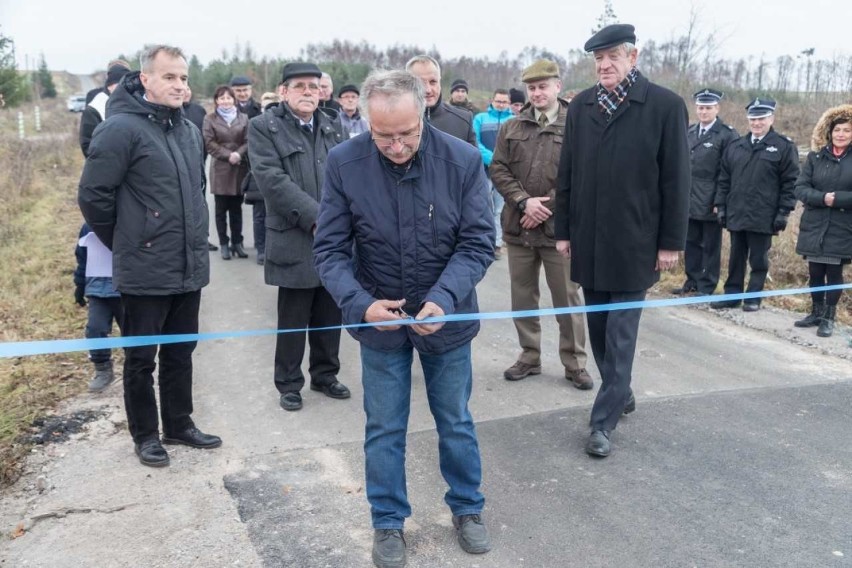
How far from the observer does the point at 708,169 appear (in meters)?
8.48

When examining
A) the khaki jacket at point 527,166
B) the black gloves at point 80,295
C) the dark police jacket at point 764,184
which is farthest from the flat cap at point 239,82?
the dark police jacket at point 764,184

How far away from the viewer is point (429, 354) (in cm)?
341

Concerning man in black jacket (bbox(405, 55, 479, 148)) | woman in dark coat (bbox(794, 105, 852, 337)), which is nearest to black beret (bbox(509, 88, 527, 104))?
woman in dark coat (bbox(794, 105, 852, 337))

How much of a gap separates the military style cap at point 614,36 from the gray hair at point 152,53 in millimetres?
2269

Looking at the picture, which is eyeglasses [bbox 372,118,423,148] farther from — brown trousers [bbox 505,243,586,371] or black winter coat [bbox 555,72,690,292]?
brown trousers [bbox 505,243,586,371]

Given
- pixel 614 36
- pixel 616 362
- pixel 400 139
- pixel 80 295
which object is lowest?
pixel 80 295

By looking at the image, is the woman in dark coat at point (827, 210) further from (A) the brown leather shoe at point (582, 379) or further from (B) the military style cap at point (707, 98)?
(A) the brown leather shoe at point (582, 379)

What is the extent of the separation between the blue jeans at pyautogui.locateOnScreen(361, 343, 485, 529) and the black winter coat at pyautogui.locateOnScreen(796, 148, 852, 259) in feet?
16.4

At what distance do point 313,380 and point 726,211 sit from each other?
494 cm

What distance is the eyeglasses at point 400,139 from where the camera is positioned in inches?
122

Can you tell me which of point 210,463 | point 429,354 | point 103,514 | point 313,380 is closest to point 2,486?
point 103,514

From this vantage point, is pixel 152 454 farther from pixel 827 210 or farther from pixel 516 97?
A: pixel 516 97

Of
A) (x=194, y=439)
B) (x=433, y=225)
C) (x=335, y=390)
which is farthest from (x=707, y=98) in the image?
(x=194, y=439)

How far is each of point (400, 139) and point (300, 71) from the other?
2.21 meters
